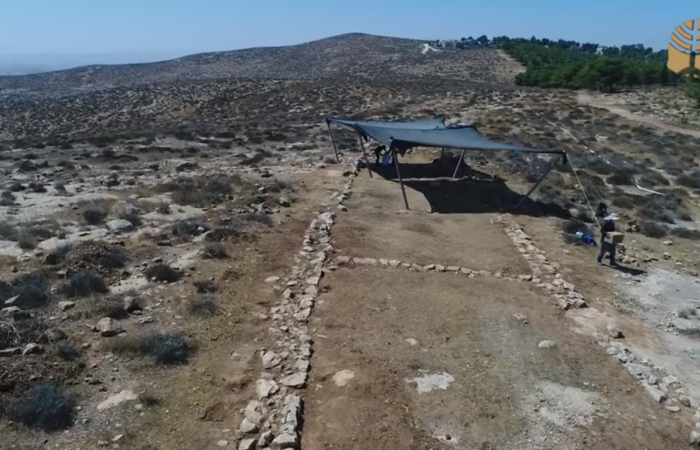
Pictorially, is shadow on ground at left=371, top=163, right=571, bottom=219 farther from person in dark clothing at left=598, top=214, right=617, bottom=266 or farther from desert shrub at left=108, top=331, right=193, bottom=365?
desert shrub at left=108, top=331, right=193, bottom=365

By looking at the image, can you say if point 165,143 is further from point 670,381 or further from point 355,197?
point 670,381

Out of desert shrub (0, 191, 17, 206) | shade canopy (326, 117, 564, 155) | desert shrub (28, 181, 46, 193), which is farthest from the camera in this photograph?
desert shrub (28, 181, 46, 193)

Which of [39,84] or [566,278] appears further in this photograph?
[39,84]

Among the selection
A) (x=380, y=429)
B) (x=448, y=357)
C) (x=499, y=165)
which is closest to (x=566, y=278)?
(x=448, y=357)

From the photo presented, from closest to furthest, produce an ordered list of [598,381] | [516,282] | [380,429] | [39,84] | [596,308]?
[380,429], [598,381], [596,308], [516,282], [39,84]

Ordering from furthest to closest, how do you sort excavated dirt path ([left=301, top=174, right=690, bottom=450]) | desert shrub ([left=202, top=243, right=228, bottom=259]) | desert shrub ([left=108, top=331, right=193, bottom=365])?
desert shrub ([left=202, top=243, right=228, bottom=259])
desert shrub ([left=108, top=331, right=193, bottom=365])
excavated dirt path ([left=301, top=174, right=690, bottom=450])

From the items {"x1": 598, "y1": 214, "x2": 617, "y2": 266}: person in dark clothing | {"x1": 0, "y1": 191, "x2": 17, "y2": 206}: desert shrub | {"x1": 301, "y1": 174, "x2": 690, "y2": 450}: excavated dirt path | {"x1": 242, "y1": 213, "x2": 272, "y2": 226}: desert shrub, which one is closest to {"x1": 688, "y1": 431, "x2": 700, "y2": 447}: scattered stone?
{"x1": 301, "y1": 174, "x2": 690, "y2": 450}: excavated dirt path

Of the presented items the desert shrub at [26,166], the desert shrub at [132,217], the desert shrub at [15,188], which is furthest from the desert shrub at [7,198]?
the desert shrub at [26,166]
